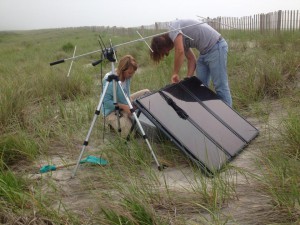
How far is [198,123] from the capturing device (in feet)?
11.8

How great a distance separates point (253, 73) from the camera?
578 centimetres

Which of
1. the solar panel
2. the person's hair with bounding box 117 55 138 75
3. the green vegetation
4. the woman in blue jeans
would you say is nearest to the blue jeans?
the woman in blue jeans

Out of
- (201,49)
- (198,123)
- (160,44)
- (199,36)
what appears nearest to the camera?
(198,123)

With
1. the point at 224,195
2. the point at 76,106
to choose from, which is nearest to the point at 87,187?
the point at 224,195

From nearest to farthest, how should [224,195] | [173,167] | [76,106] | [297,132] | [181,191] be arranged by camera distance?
1. [224,195]
2. [181,191]
3. [297,132]
4. [173,167]
5. [76,106]

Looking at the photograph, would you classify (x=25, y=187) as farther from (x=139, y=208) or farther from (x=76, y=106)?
(x=76, y=106)

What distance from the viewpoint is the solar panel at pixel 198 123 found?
3217 mm

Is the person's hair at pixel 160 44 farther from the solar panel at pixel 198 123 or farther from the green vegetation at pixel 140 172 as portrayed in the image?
the green vegetation at pixel 140 172

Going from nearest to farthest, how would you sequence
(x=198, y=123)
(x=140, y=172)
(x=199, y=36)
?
1. (x=140, y=172)
2. (x=198, y=123)
3. (x=199, y=36)

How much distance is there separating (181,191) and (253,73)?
3.69m

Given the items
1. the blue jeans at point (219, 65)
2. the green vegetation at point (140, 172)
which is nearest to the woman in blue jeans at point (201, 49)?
the blue jeans at point (219, 65)

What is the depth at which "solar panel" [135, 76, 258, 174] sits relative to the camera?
3217 mm

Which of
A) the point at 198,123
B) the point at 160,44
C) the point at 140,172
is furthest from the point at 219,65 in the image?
the point at 140,172

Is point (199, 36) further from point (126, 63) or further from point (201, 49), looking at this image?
point (126, 63)
